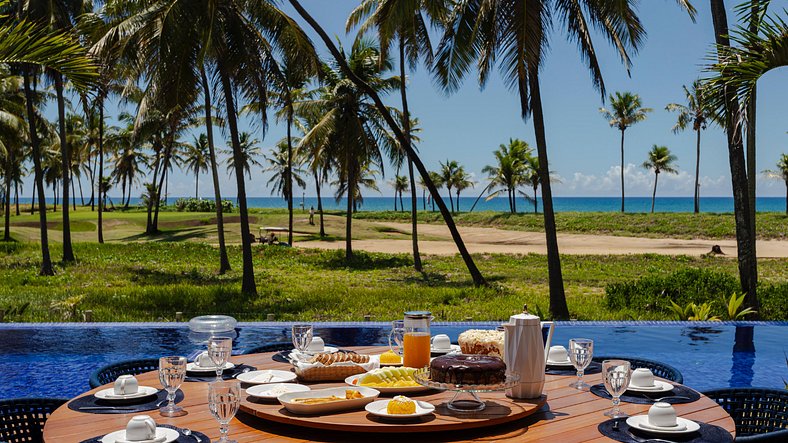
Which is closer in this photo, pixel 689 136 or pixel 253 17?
pixel 253 17

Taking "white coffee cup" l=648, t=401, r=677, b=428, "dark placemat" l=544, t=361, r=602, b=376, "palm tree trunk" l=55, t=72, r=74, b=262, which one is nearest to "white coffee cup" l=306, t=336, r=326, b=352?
"dark placemat" l=544, t=361, r=602, b=376

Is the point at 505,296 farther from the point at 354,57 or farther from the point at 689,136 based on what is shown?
the point at 689,136

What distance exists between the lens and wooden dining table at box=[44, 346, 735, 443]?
245 centimetres

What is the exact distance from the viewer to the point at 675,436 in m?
2.44

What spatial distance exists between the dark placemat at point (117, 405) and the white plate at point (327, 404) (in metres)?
0.53

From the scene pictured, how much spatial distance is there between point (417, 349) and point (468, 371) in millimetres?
578

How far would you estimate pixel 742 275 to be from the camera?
1050cm

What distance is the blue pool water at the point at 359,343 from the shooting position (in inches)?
287

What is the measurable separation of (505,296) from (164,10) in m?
7.97

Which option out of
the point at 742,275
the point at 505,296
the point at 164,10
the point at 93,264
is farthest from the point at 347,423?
the point at 93,264

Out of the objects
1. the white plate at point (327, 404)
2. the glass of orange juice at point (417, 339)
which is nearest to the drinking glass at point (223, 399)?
the white plate at point (327, 404)

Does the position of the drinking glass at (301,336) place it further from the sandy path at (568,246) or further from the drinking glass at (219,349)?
the sandy path at (568,246)

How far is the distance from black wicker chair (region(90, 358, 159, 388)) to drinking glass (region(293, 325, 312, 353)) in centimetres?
98

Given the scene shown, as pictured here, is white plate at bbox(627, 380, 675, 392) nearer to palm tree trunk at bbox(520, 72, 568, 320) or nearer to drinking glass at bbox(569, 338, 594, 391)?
drinking glass at bbox(569, 338, 594, 391)
